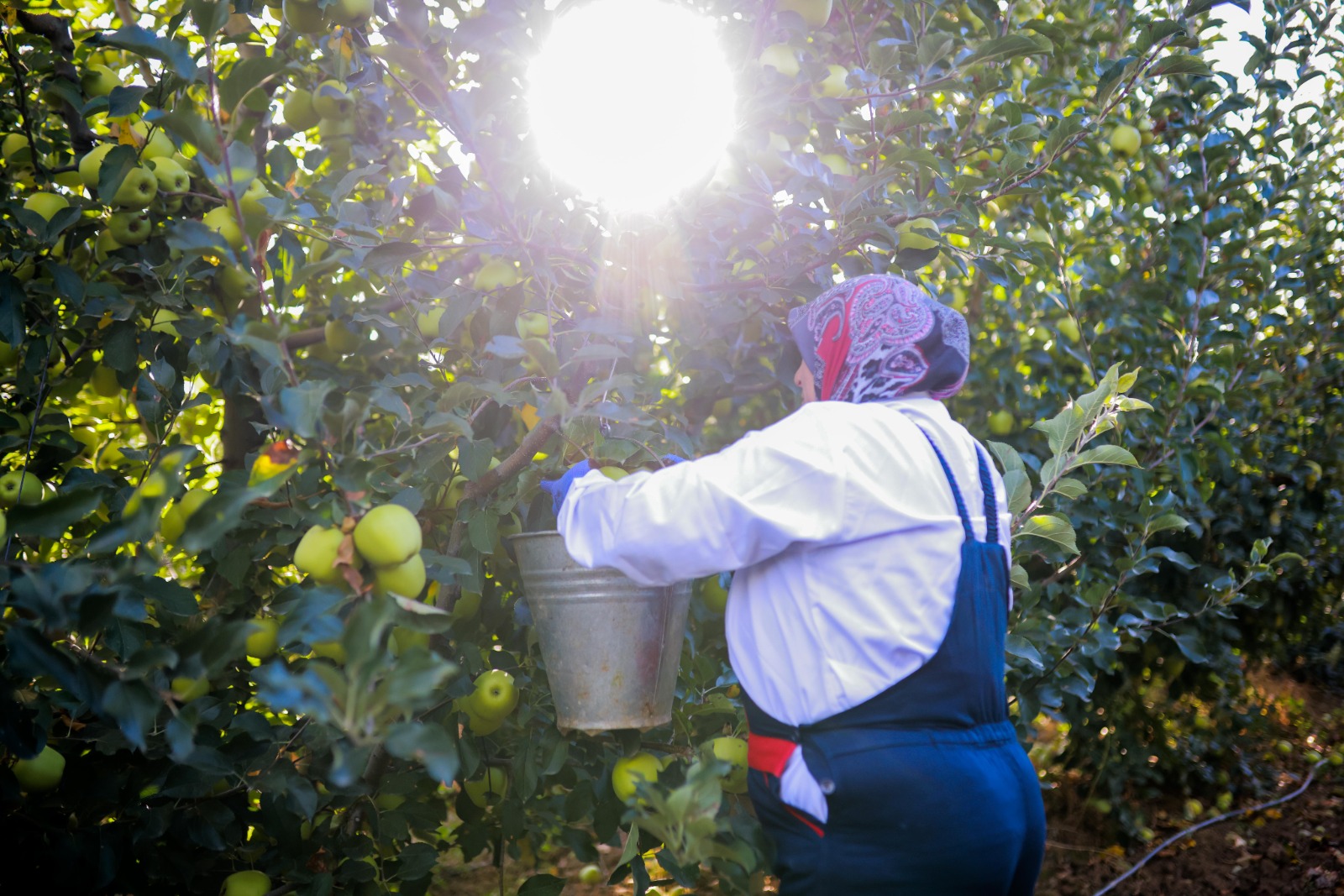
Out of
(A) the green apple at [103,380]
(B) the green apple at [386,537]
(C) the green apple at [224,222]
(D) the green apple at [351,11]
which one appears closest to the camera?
(B) the green apple at [386,537]

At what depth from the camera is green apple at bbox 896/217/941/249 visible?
162 cm

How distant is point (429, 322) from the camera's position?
168cm

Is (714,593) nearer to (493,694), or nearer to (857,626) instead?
(493,694)

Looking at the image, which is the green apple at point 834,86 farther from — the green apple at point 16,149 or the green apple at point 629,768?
the green apple at point 16,149

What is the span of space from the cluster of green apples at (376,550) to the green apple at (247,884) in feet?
2.29

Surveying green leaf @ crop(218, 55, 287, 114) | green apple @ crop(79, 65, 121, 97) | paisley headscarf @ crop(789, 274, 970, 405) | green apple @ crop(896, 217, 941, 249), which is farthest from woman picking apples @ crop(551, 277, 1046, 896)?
green apple @ crop(79, 65, 121, 97)

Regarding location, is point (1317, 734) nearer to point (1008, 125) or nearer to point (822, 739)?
point (1008, 125)

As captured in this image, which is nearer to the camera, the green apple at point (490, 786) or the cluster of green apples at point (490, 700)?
the cluster of green apples at point (490, 700)

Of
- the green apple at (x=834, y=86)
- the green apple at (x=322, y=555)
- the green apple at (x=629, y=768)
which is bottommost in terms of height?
the green apple at (x=629, y=768)

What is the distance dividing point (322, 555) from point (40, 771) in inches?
30.2

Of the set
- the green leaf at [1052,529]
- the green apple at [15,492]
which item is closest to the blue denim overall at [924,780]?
the green leaf at [1052,529]

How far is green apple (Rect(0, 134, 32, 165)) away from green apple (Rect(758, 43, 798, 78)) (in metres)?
1.42

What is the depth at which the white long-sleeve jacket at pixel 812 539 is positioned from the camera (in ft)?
3.71

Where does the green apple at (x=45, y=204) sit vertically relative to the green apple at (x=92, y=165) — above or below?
below
